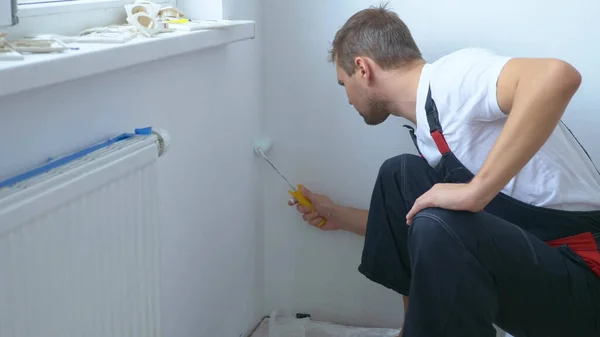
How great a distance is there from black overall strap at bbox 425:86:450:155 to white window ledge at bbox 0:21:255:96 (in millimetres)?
414

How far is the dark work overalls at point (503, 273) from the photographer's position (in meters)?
1.16

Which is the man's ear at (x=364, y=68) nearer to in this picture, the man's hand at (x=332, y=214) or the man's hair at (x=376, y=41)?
the man's hair at (x=376, y=41)

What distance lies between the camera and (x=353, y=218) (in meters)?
1.71

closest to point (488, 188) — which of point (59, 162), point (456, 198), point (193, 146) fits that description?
point (456, 198)

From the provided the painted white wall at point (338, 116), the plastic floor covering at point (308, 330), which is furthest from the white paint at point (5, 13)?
the plastic floor covering at point (308, 330)

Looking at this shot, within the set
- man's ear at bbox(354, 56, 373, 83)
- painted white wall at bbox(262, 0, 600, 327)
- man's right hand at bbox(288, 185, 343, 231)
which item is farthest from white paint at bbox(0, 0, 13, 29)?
man's right hand at bbox(288, 185, 343, 231)

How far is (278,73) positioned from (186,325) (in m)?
0.65

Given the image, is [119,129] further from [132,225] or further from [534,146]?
[534,146]

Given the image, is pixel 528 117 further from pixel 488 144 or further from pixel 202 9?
pixel 202 9

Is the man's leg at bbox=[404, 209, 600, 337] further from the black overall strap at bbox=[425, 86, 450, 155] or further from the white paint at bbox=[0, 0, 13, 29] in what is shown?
the white paint at bbox=[0, 0, 13, 29]

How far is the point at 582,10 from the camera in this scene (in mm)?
1511

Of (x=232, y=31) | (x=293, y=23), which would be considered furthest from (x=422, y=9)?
(x=232, y=31)

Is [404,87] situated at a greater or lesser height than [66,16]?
lesser

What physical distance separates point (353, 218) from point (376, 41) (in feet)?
1.59
